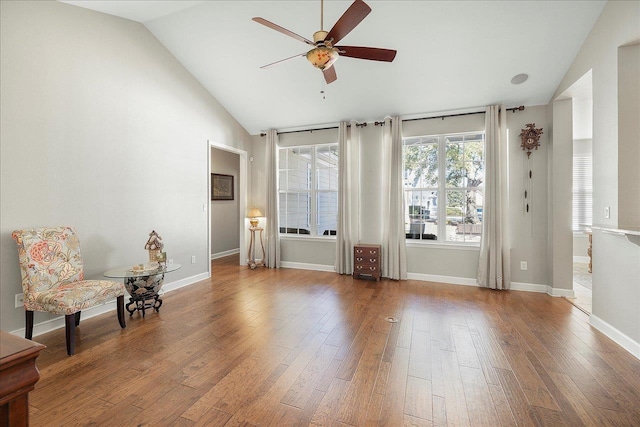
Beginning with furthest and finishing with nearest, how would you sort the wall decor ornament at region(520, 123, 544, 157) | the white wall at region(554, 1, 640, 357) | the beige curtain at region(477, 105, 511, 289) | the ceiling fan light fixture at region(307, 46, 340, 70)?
1. the beige curtain at region(477, 105, 511, 289)
2. the wall decor ornament at region(520, 123, 544, 157)
3. the white wall at region(554, 1, 640, 357)
4. the ceiling fan light fixture at region(307, 46, 340, 70)

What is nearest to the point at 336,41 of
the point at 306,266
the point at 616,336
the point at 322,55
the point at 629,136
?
the point at 322,55

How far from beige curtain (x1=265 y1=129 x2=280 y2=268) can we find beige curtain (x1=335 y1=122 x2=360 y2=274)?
1400mm

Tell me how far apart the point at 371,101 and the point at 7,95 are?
4.49 metres

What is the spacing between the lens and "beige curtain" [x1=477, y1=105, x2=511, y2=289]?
4480mm

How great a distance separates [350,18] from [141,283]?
358 centimetres

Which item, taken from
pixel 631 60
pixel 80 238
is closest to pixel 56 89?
pixel 80 238

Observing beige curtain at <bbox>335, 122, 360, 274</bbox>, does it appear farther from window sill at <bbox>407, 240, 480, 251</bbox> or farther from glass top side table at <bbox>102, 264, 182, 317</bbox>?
glass top side table at <bbox>102, 264, 182, 317</bbox>

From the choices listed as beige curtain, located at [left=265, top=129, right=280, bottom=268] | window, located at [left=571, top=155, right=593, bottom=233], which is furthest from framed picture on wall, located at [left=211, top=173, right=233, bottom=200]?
window, located at [left=571, top=155, right=593, bottom=233]

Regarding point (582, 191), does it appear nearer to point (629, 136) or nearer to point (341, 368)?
point (629, 136)

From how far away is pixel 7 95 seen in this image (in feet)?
9.11

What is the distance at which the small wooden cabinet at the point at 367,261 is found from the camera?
5.07 m

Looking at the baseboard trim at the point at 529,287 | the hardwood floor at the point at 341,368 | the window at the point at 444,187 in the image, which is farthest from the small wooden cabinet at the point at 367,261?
the baseboard trim at the point at 529,287

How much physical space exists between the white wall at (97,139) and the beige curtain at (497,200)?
4.78 m

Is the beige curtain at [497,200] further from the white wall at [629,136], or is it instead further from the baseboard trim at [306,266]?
the baseboard trim at [306,266]
